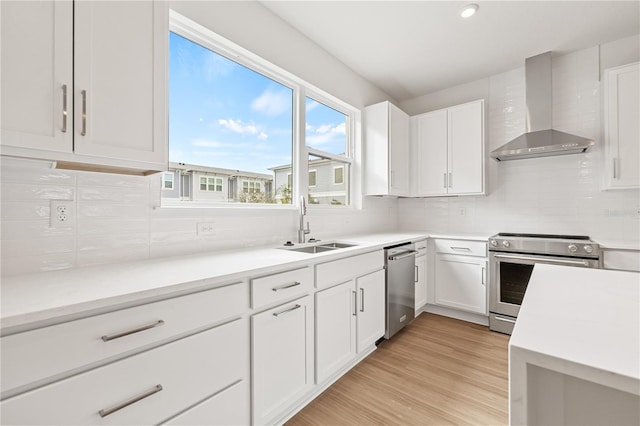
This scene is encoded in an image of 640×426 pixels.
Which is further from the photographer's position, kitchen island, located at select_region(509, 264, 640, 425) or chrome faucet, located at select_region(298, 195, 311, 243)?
chrome faucet, located at select_region(298, 195, 311, 243)

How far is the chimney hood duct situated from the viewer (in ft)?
9.05

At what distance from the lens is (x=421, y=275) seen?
3.10m

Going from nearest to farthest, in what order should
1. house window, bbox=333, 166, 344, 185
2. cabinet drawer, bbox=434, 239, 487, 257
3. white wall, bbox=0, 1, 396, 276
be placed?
white wall, bbox=0, 1, 396, 276 < cabinet drawer, bbox=434, 239, 487, 257 < house window, bbox=333, 166, 344, 185

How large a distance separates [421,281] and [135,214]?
2.80 metres

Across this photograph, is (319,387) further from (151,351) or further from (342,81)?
(342,81)

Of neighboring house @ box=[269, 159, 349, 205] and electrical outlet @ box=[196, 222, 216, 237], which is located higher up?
neighboring house @ box=[269, 159, 349, 205]

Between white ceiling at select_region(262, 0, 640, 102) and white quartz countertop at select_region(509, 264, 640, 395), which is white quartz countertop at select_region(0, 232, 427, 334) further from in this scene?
white ceiling at select_region(262, 0, 640, 102)

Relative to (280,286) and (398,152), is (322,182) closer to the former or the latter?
(398,152)

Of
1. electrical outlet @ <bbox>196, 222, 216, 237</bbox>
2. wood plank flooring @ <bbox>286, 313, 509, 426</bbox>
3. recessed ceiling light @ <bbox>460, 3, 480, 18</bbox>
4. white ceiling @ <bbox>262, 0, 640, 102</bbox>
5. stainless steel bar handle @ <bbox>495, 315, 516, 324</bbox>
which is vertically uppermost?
white ceiling @ <bbox>262, 0, 640, 102</bbox>

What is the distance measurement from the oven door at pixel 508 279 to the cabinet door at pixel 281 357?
2.12 m

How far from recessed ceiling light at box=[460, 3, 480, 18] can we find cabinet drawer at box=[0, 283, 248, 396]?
2760mm

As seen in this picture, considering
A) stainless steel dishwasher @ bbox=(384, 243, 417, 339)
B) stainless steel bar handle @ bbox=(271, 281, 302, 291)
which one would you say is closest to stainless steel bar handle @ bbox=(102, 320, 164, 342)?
stainless steel bar handle @ bbox=(271, 281, 302, 291)

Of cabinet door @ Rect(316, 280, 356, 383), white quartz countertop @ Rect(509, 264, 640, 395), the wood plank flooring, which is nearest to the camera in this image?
white quartz countertop @ Rect(509, 264, 640, 395)

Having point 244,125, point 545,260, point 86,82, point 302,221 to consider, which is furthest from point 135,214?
point 545,260
